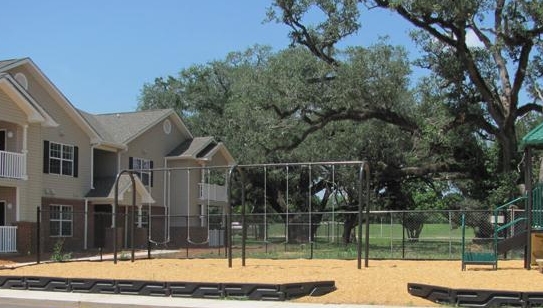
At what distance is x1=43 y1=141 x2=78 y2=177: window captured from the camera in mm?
31297

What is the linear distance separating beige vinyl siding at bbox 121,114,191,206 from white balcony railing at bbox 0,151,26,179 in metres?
9.40

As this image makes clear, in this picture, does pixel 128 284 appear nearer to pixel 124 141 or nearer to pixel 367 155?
pixel 124 141

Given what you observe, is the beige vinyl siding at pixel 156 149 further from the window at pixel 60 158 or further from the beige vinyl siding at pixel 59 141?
the window at pixel 60 158

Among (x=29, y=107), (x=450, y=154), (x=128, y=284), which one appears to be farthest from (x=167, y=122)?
(x=128, y=284)

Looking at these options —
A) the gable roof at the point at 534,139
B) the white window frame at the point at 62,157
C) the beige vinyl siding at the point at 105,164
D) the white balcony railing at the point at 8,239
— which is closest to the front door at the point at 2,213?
the white balcony railing at the point at 8,239

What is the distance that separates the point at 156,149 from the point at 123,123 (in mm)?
2521

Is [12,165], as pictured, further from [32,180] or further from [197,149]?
[197,149]

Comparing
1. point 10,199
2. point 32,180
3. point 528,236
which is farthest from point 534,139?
point 10,199

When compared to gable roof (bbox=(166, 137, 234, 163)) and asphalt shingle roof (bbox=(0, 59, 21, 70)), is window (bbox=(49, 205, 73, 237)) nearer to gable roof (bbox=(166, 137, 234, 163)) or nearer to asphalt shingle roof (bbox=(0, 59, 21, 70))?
asphalt shingle roof (bbox=(0, 59, 21, 70))

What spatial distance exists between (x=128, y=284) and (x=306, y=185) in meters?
36.2

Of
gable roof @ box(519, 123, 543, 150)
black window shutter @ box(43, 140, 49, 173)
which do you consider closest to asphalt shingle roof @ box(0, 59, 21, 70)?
black window shutter @ box(43, 140, 49, 173)

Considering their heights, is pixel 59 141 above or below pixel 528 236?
above

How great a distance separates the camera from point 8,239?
27.0m

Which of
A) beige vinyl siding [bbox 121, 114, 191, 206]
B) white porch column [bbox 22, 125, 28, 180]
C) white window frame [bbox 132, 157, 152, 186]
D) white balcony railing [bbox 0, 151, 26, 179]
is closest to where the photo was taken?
white balcony railing [bbox 0, 151, 26, 179]
